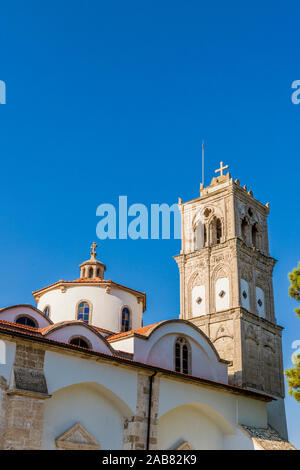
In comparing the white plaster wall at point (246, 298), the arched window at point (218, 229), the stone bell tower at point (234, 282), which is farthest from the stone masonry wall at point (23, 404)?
the arched window at point (218, 229)

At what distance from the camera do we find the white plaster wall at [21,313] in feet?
79.9

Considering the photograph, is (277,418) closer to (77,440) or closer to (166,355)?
(166,355)

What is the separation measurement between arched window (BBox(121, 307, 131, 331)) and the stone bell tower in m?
5.44

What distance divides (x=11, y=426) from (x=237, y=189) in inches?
914

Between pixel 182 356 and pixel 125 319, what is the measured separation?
4.99 m

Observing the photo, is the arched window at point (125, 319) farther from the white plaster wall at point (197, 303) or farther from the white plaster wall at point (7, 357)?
the white plaster wall at point (7, 357)

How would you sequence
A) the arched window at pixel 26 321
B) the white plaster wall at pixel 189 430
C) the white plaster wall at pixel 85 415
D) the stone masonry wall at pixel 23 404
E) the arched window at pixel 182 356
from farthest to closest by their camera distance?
the arched window at pixel 26 321 < the arched window at pixel 182 356 < the white plaster wall at pixel 189 430 < the white plaster wall at pixel 85 415 < the stone masonry wall at pixel 23 404

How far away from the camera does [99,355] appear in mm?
19281

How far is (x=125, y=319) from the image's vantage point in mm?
28969

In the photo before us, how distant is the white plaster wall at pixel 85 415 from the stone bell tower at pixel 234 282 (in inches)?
441

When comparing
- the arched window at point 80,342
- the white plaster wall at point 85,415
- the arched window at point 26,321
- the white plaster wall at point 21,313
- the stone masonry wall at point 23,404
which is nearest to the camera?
the stone masonry wall at point 23,404

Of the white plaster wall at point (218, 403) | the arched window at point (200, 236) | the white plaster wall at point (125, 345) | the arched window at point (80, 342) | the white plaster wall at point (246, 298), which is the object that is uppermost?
the arched window at point (200, 236)
